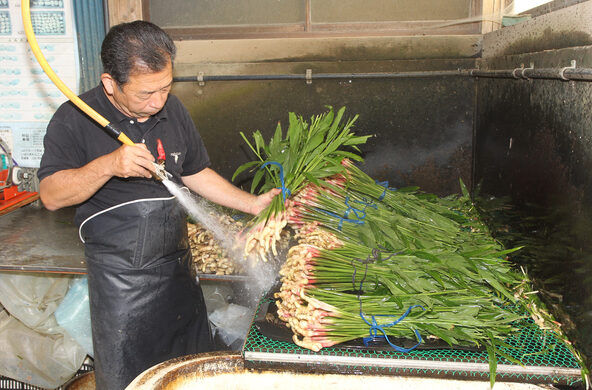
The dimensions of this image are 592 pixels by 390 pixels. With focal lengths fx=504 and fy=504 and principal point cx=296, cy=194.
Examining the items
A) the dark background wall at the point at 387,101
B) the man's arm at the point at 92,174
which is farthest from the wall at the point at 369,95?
the man's arm at the point at 92,174

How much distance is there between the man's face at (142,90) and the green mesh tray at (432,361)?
3.71 feet

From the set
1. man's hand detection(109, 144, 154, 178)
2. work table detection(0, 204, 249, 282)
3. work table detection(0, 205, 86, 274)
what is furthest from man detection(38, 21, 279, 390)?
work table detection(0, 205, 86, 274)

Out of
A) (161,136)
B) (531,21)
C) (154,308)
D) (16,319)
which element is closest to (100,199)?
(161,136)

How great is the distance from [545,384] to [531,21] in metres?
1.87

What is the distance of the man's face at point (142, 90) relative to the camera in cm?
217

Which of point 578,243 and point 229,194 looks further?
point 229,194

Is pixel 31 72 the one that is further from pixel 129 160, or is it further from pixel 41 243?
pixel 129 160

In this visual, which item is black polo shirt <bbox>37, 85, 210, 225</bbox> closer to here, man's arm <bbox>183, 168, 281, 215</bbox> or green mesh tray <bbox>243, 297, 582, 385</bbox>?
man's arm <bbox>183, 168, 281, 215</bbox>

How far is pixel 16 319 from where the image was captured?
359cm

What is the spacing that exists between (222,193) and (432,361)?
4.88ft

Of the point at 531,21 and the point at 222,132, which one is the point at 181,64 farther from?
the point at 531,21

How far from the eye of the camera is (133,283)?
2490 mm

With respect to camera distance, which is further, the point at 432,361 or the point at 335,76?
the point at 335,76

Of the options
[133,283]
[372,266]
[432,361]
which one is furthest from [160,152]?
[432,361]
